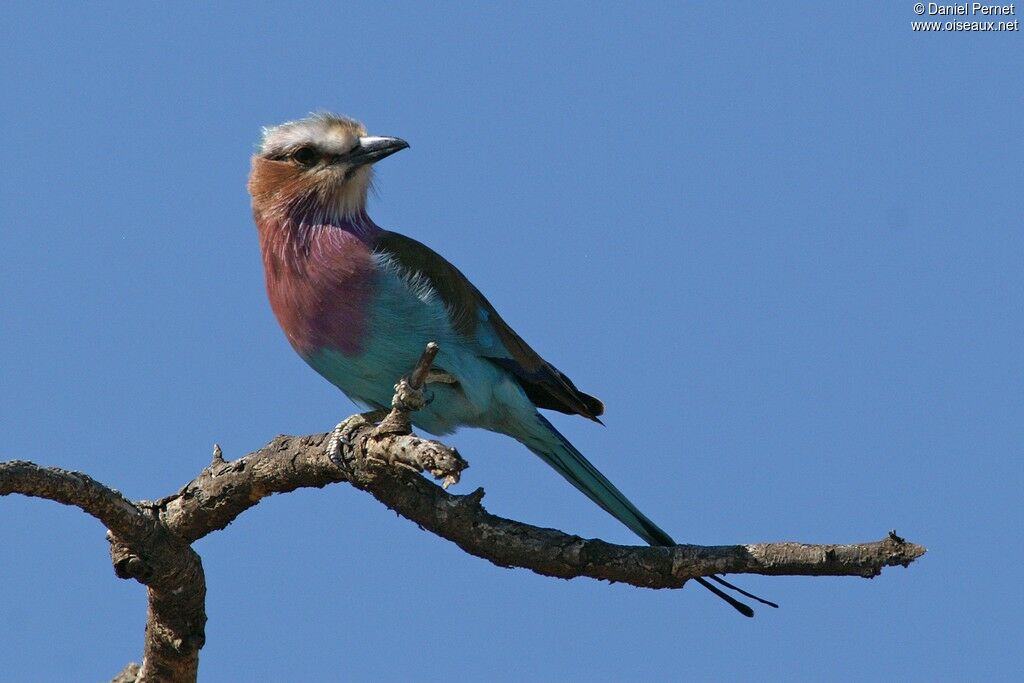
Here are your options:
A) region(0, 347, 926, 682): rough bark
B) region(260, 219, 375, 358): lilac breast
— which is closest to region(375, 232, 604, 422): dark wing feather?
region(260, 219, 375, 358): lilac breast

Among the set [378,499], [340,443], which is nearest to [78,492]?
[340,443]

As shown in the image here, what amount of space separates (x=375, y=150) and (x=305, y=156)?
29 cm

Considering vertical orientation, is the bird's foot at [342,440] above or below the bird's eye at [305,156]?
below

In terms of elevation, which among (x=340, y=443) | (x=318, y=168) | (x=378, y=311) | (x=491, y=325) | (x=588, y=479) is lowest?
(x=340, y=443)

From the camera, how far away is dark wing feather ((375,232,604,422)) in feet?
15.5

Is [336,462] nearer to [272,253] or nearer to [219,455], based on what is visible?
[219,455]

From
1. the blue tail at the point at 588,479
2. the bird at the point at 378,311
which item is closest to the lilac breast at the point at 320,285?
the bird at the point at 378,311

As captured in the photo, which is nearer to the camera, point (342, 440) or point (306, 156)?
point (342, 440)

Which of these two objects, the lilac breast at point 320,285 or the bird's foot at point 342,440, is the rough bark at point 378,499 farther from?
the lilac breast at point 320,285

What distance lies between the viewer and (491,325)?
4895mm

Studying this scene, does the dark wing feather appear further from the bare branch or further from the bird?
Answer: the bare branch

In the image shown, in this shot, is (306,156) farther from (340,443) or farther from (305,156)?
(340,443)

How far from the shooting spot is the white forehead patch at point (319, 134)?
493 cm

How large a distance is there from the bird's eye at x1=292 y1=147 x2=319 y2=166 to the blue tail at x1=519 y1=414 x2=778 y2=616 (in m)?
1.33
